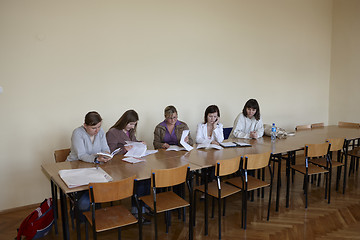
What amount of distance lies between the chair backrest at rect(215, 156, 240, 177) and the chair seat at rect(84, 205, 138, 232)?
0.99m

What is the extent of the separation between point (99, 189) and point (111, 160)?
942 millimetres

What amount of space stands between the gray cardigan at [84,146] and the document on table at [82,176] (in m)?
0.34

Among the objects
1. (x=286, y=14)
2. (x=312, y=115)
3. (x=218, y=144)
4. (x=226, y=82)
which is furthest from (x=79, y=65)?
(x=312, y=115)

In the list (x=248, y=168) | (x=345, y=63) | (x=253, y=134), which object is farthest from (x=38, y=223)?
(x=345, y=63)

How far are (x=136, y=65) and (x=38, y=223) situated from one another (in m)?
2.61

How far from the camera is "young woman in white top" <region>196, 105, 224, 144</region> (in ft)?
13.9

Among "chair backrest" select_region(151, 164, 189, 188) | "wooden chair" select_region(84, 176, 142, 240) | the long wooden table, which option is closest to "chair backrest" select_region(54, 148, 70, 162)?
the long wooden table

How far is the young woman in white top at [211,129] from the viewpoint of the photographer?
423 cm

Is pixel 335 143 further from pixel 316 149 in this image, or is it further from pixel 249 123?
pixel 249 123

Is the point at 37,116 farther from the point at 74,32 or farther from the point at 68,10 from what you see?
the point at 68,10

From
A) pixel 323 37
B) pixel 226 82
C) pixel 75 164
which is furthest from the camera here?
pixel 323 37

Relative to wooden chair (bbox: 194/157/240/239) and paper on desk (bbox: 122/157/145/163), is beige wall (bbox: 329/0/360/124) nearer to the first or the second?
wooden chair (bbox: 194/157/240/239)

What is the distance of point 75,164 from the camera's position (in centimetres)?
314

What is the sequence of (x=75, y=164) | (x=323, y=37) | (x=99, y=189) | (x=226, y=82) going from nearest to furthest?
(x=99, y=189), (x=75, y=164), (x=226, y=82), (x=323, y=37)
